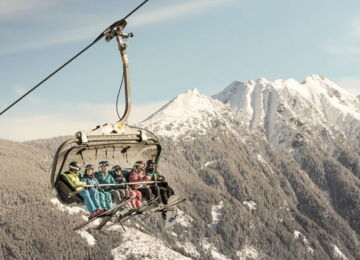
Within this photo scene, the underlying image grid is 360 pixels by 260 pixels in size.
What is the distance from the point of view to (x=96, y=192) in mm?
25078

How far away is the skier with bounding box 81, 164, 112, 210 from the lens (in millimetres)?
24719

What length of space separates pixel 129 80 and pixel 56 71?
2.72m

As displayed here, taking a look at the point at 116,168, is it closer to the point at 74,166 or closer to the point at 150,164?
the point at 150,164

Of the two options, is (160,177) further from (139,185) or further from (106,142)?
(106,142)

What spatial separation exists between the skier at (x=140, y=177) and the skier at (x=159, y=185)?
0.75ft

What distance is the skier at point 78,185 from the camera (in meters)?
24.6

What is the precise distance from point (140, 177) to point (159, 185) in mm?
822

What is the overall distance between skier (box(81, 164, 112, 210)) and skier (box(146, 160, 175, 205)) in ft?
6.84

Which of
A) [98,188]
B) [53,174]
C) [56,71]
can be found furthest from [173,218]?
[56,71]

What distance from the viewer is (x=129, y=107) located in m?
22.6

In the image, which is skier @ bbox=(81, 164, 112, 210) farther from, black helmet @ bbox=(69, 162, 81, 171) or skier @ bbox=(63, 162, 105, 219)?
black helmet @ bbox=(69, 162, 81, 171)

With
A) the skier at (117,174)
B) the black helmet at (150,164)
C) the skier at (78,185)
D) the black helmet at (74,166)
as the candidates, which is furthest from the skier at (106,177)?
the black helmet at (150,164)

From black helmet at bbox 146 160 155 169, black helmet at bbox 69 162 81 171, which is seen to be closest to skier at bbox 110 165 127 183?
black helmet at bbox 146 160 155 169

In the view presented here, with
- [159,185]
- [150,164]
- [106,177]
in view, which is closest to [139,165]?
[150,164]
